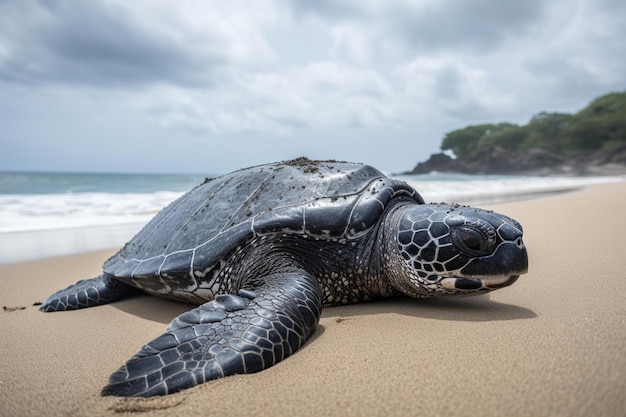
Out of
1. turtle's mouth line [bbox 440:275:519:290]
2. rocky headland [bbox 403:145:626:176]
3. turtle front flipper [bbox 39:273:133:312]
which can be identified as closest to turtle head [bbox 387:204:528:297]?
turtle's mouth line [bbox 440:275:519:290]

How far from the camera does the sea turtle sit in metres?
1.60

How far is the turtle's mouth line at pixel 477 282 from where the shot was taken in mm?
2059

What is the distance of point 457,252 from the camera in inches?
82.8

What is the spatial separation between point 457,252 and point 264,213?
115 cm

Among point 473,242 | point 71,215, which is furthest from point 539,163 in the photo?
point 473,242

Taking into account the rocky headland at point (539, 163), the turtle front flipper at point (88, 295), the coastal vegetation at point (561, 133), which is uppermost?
the coastal vegetation at point (561, 133)

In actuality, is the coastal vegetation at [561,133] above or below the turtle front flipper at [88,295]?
above

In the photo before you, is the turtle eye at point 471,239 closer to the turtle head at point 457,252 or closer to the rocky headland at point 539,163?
the turtle head at point 457,252

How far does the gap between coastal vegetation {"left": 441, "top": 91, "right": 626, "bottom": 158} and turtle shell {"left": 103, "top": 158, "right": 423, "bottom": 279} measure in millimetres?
50911

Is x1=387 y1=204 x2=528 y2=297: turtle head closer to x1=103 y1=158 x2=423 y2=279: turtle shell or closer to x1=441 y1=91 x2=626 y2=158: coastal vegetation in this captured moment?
x1=103 y1=158 x2=423 y2=279: turtle shell

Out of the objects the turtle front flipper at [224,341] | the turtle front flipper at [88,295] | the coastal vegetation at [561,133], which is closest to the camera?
the turtle front flipper at [224,341]

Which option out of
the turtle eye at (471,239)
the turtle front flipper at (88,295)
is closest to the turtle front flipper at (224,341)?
the turtle eye at (471,239)

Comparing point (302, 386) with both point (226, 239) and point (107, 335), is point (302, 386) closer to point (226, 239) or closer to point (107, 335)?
point (226, 239)

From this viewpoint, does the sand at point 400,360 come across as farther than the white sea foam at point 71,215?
No
